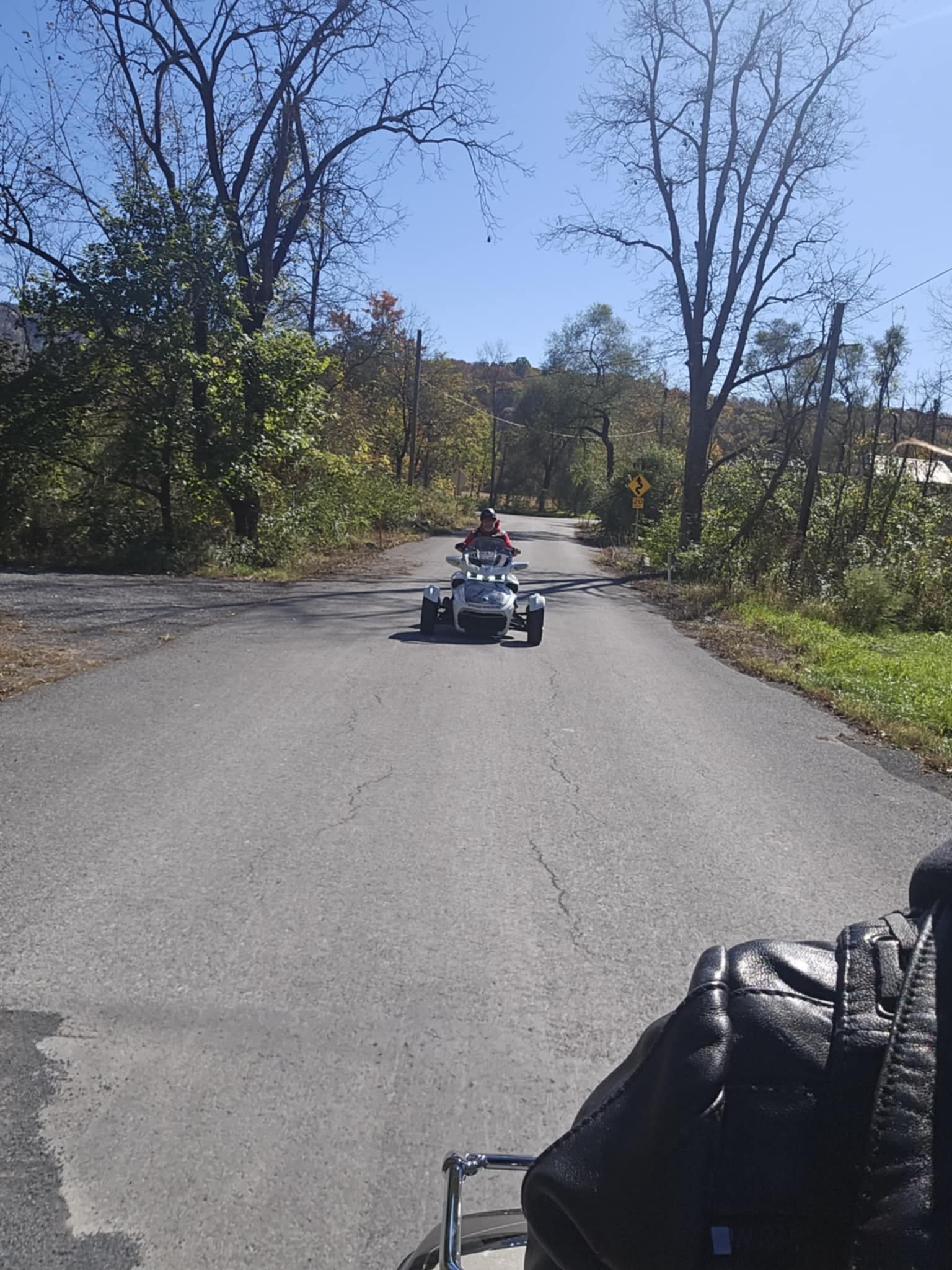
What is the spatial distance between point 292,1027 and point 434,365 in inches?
2308

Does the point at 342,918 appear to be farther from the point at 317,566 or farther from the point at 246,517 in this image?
the point at 317,566

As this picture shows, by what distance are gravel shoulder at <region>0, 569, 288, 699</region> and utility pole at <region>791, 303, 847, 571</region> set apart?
436 inches

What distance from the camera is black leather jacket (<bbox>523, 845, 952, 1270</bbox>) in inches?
33.9

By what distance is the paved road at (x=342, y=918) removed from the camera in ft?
7.64

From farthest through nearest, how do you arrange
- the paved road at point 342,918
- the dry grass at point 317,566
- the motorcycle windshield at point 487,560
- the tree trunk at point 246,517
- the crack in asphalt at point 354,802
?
the tree trunk at point 246,517 → the dry grass at point 317,566 → the motorcycle windshield at point 487,560 → the crack in asphalt at point 354,802 → the paved road at point 342,918

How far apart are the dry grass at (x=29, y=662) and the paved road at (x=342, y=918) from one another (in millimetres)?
358

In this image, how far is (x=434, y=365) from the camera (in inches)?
2308

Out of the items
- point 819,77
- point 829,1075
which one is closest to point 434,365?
point 819,77

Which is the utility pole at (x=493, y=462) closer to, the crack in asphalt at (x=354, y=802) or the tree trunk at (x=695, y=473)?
the tree trunk at (x=695, y=473)

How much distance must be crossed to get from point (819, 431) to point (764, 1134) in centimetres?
1980

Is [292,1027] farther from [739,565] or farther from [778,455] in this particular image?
[778,455]

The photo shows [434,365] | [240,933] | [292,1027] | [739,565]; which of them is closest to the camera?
[292,1027]

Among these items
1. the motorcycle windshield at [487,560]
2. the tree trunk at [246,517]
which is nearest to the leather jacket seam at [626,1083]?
the motorcycle windshield at [487,560]

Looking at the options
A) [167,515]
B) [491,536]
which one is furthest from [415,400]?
[491,536]
